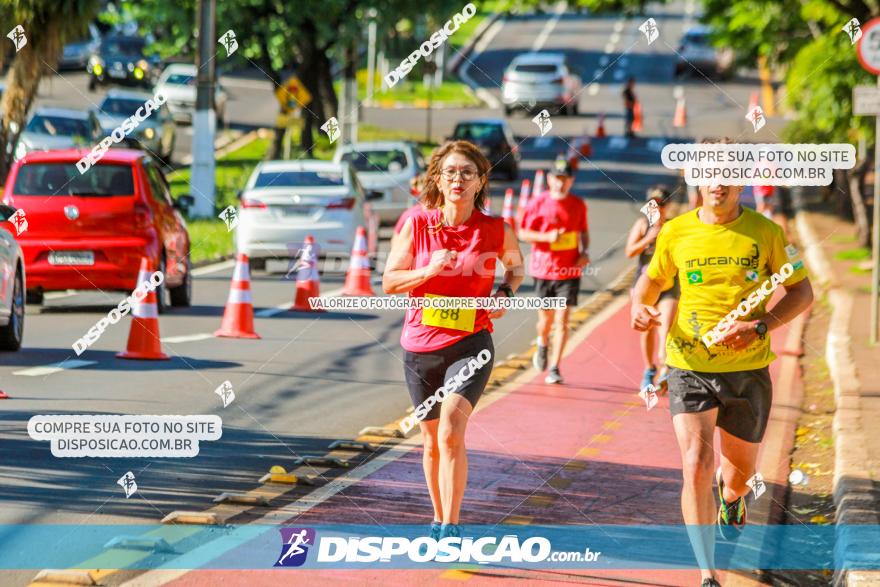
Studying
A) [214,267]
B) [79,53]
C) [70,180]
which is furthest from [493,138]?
[70,180]

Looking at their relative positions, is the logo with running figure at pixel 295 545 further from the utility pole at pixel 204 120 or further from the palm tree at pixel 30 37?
the utility pole at pixel 204 120

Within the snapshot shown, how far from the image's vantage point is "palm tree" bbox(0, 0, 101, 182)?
27.5 m

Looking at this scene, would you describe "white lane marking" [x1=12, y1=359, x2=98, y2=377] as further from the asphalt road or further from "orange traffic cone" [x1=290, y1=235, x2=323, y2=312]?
"orange traffic cone" [x1=290, y1=235, x2=323, y2=312]

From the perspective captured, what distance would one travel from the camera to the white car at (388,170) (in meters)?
30.4

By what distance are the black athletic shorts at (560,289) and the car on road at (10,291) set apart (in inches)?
168

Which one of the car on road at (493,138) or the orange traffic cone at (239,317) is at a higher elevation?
the car on road at (493,138)

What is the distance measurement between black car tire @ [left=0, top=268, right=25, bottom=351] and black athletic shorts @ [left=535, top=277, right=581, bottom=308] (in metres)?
4.26

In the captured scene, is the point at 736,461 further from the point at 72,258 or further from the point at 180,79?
the point at 180,79

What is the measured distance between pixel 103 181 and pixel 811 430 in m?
8.11

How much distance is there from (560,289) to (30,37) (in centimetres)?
1604

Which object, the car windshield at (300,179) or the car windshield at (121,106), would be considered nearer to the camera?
the car windshield at (300,179)

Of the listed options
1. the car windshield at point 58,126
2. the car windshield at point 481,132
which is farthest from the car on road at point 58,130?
the car windshield at point 481,132

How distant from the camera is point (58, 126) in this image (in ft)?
120

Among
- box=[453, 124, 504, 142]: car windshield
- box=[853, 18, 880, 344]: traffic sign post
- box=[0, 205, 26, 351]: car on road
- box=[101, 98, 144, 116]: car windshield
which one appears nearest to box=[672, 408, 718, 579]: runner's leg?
box=[0, 205, 26, 351]: car on road
